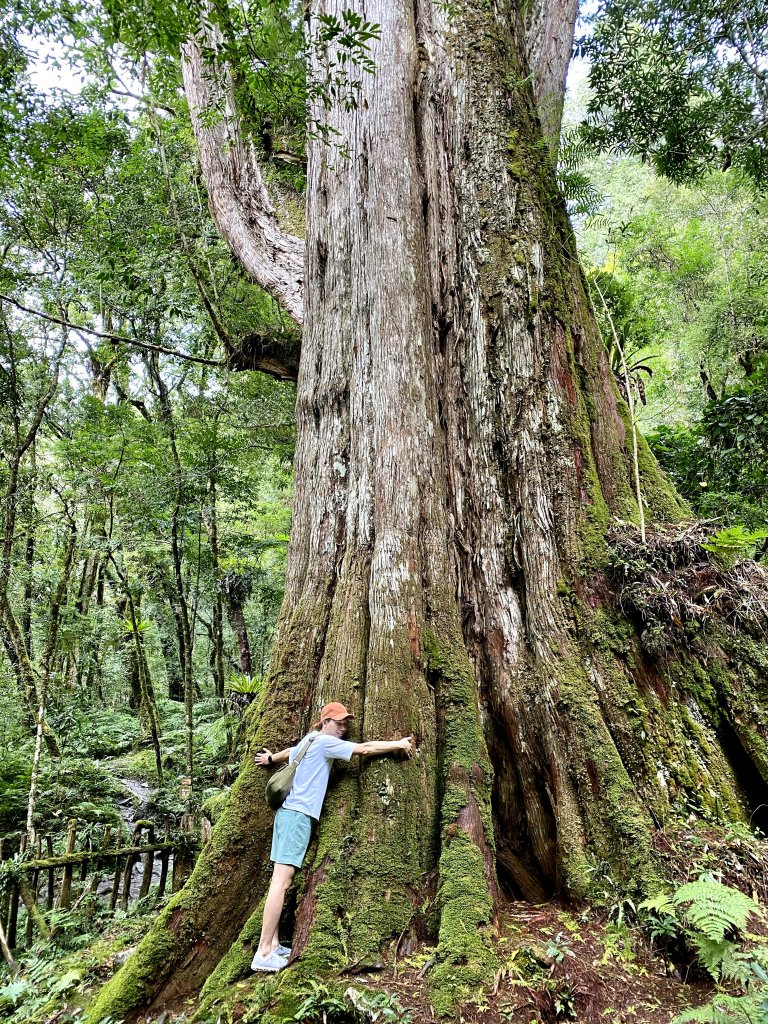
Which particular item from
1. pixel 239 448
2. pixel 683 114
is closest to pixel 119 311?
pixel 239 448

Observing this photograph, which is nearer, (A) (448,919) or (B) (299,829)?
(A) (448,919)

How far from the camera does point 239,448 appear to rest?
878cm

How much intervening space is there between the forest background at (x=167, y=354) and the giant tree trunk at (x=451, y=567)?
876 mm

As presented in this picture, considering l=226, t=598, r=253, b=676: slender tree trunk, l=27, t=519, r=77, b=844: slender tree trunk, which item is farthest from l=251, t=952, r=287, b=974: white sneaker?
l=226, t=598, r=253, b=676: slender tree trunk

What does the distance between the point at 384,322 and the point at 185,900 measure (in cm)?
368

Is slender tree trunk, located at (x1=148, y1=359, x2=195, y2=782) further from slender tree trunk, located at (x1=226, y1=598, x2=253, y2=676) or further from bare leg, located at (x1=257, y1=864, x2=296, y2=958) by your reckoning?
bare leg, located at (x1=257, y1=864, x2=296, y2=958)

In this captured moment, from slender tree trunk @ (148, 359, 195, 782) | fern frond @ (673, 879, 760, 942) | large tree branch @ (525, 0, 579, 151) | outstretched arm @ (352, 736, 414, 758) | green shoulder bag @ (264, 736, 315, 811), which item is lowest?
fern frond @ (673, 879, 760, 942)

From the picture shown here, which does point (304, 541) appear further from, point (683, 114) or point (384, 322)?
point (683, 114)

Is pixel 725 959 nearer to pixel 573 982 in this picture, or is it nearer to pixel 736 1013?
pixel 736 1013

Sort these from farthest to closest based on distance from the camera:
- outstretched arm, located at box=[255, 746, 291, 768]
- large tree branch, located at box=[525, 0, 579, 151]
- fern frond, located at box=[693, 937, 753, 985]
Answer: large tree branch, located at box=[525, 0, 579, 151] < outstretched arm, located at box=[255, 746, 291, 768] < fern frond, located at box=[693, 937, 753, 985]

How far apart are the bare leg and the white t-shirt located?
0.92 ft

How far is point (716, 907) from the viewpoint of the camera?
2248mm

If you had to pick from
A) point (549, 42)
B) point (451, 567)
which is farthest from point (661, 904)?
point (549, 42)

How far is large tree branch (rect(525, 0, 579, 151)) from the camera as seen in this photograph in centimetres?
580
